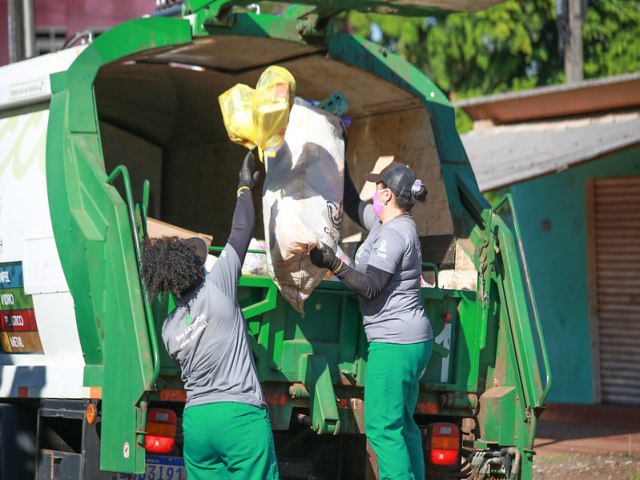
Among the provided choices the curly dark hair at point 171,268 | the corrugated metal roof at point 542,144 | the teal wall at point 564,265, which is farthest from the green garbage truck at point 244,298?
the teal wall at point 564,265

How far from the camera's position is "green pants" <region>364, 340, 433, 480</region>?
5.02m

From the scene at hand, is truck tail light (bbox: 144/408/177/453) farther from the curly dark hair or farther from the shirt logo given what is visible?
the shirt logo

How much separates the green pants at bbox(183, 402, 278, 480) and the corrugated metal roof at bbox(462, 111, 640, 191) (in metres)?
4.59

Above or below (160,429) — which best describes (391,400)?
above

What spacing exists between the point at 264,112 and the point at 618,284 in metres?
6.65

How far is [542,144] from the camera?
10.4 m

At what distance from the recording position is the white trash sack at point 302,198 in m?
5.09

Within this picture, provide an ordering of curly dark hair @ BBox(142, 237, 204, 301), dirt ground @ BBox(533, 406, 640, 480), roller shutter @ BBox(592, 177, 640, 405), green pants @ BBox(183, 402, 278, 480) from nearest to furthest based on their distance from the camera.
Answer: green pants @ BBox(183, 402, 278, 480) < curly dark hair @ BBox(142, 237, 204, 301) < dirt ground @ BBox(533, 406, 640, 480) < roller shutter @ BBox(592, 177, 640, 405)

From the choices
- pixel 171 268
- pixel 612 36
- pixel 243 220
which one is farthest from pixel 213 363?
pixel 612 36

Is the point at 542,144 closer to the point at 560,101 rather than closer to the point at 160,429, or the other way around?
the point at 560,101

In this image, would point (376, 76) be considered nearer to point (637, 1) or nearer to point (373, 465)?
point (373, 465)

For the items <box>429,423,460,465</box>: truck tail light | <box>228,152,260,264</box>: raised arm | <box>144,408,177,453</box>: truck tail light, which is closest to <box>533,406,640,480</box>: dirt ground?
<box>429,423,460,465</box>: truck tail light

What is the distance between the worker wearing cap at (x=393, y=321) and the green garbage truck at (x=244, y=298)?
23cm

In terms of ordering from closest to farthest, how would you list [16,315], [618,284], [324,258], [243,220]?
[243,220] → [324,258] → [16,315] → [618,284]
